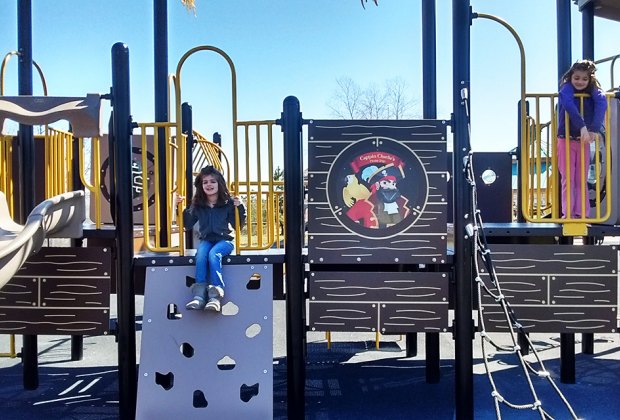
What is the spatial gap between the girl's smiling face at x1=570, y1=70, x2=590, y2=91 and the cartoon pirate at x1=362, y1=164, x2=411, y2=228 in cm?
160

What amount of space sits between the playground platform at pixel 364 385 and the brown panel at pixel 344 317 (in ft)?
2.40

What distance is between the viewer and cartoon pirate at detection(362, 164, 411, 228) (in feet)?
12.0

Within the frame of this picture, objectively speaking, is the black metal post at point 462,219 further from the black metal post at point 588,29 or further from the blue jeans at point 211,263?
the black metal post at point 588,29

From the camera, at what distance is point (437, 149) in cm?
366

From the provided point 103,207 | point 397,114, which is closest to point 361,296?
point 103,207

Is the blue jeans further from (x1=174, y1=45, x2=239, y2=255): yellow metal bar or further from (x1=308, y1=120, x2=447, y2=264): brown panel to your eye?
(x1=308, y1=120, x2=447, y2=264): brown panel

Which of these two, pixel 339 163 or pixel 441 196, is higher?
pixel 339 163

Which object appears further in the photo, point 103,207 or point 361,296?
point 103,207

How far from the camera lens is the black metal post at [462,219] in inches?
137

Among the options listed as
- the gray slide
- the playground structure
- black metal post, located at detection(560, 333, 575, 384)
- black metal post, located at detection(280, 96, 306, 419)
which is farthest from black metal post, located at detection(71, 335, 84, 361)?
black metal post, located at detection(560, 333, 575, 384)

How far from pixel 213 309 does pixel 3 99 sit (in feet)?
7.10

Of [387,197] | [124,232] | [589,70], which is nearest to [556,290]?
[387,197]

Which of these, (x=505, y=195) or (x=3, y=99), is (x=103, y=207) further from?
(x=505, y=195)

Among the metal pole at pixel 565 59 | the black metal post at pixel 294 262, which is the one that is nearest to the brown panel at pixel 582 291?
the metal pole at pixel 565 59
